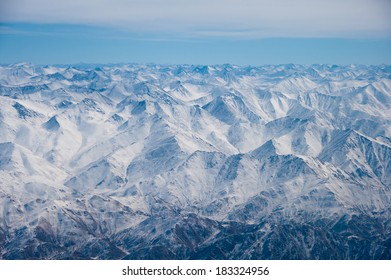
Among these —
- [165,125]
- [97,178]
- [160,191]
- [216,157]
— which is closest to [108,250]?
[160,191]

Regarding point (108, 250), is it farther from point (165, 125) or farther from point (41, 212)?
point (165, 125)

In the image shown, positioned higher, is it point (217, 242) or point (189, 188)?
point (217, 242)

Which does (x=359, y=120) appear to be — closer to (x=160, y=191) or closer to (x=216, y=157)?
(x=216, y=157)

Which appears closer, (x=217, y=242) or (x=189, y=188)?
(x=217, y=242)

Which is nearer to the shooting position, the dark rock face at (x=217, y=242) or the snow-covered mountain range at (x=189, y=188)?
the dark rock face at (x=217, y=242)

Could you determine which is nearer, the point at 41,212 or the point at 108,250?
the point at 108,250

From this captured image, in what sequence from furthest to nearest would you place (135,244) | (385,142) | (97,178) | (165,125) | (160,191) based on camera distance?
1. (165,125)
2. (385,142)
3. (97,178)
4. (160,191)
5. (135,244)

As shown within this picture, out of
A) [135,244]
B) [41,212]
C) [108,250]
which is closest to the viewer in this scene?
[108,250]

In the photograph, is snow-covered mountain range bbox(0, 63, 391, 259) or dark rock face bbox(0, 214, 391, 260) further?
snow-covered mountain range bbox(0, 63, 391, 259)
